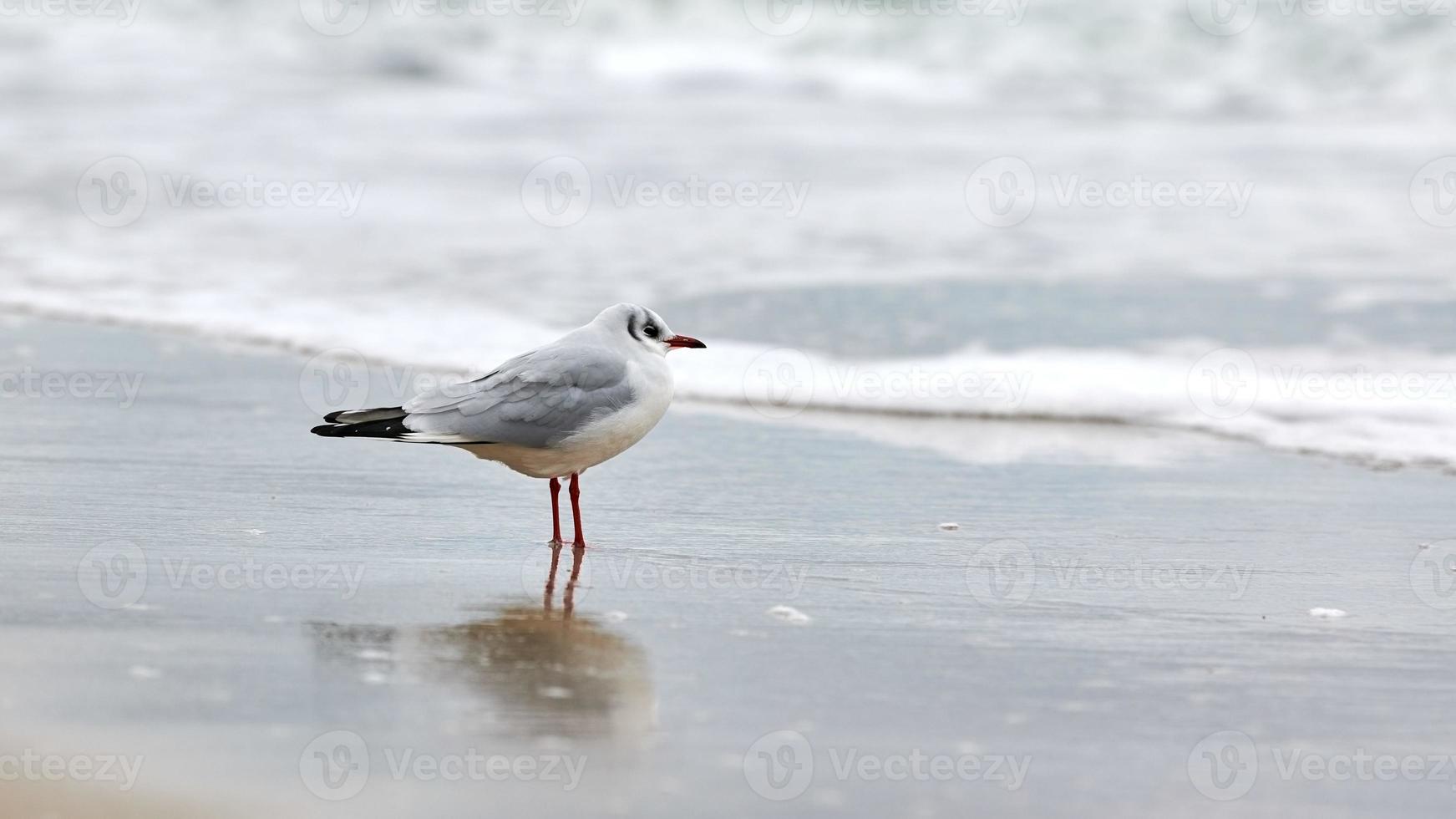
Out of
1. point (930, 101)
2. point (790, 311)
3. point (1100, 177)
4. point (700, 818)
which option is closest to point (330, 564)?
point (700, 818)

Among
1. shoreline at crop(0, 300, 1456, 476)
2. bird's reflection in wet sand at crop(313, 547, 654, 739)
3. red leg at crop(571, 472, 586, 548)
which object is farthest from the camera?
shoreline at crop(0, 300, 1456, 476)

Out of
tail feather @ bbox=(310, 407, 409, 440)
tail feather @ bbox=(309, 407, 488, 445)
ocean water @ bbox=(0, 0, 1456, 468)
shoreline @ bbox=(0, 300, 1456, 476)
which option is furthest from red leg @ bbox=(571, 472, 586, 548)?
ocean water @ bbox=(0, 0, 1456, 468)

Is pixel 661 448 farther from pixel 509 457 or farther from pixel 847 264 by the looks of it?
pixel 847 264

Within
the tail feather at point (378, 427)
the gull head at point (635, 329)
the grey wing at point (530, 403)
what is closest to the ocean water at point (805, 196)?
the gull head at point (635, 329)

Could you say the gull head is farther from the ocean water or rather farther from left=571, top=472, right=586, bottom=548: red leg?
the ocean water

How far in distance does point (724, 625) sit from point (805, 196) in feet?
26.8

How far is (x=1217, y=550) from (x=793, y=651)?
1.68m

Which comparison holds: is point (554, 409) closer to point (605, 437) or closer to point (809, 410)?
point (605, 437)

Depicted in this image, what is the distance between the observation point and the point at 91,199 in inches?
450

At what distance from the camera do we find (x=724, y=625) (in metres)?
4.19

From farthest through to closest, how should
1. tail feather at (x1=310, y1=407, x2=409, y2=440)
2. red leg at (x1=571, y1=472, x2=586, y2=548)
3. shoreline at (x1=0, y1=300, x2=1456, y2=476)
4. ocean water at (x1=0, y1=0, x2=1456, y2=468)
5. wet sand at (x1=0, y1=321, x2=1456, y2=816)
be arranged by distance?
ocean water at (x1=0, y1=0, x2=1456, y2=468) → shoreline at (x1=0, y1=300, x2=1456, y2=476) → red leg at (x1=571, y1=472, x2=586, y2=548) → tail feather at (x1=310, y1=407, x2=409, y2=440) → wet sand at (x1=0, y1=321, x2=1456, y2=816)

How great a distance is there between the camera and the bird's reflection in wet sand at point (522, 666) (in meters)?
3.46

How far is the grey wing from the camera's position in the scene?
4836 mm

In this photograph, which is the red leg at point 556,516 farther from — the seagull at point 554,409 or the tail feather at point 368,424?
the tail feather at point 368,424
